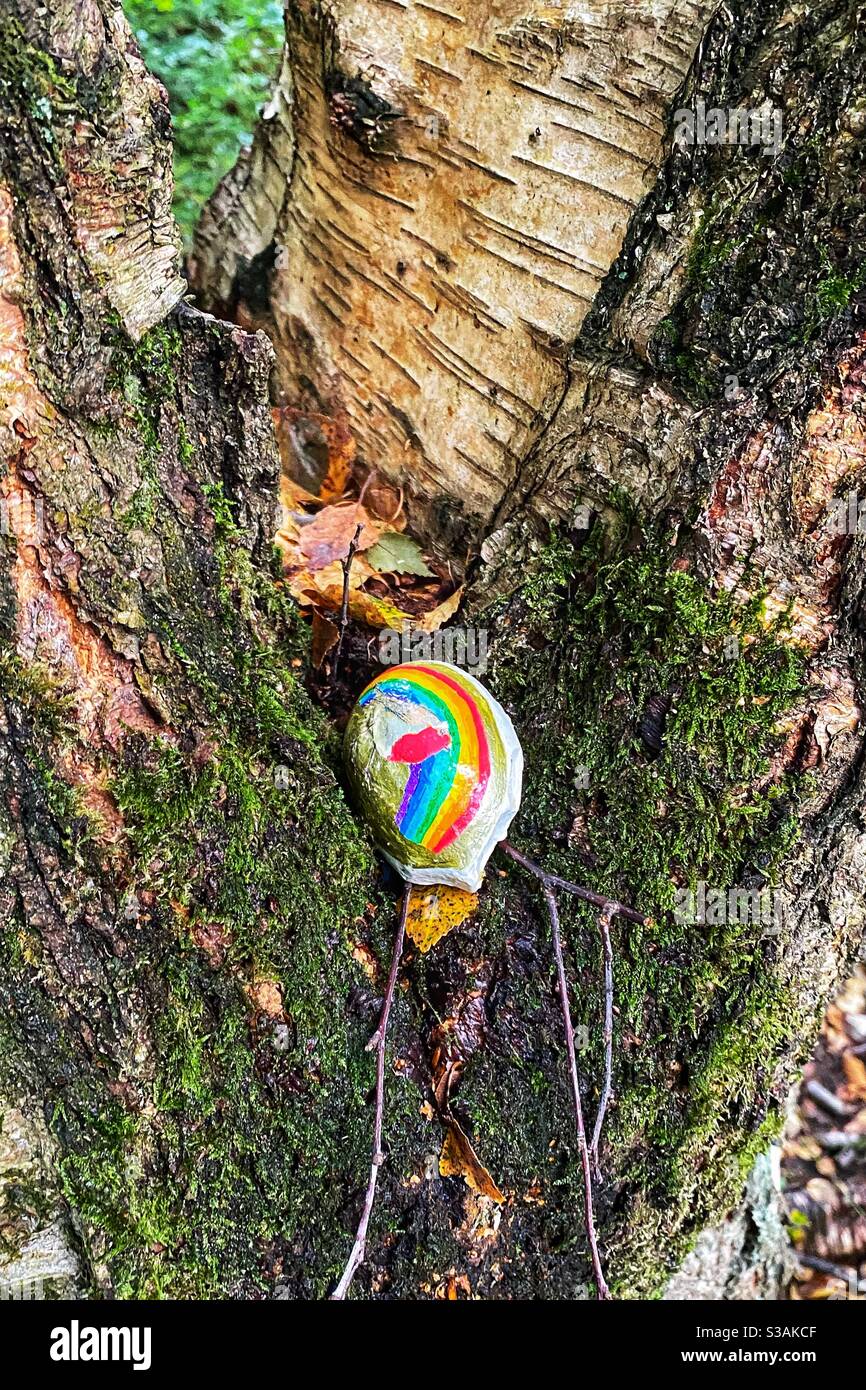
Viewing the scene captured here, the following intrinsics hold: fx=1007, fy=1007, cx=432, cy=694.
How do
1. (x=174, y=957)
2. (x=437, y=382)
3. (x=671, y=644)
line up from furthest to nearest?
(x=437, y=382) < (x=671, y=644) < (x=174, y=957)

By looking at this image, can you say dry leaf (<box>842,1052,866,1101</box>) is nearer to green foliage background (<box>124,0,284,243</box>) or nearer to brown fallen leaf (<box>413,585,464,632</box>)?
brown fallen leaf (<box>413,585,464,632</box>)

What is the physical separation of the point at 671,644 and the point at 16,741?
1119 mm

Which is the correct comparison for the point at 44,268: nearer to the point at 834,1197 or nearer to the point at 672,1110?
the point at 672,1110

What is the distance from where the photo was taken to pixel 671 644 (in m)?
1.84

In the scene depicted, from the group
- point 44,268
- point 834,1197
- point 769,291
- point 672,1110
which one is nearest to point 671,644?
point 769,291

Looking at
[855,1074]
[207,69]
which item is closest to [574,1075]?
[855,1074]

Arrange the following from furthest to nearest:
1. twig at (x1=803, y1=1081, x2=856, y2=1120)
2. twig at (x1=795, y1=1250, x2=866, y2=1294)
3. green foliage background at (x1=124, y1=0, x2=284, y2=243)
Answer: green foliage background at (x1=124, y1=0, x2=284, y2=243)
twig at (x1=803, y1=1081, x2=856, y2=1120)
twig at (x1=795, y1=1250, x2=866, y2=1294)

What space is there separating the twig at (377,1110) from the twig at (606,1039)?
369mm

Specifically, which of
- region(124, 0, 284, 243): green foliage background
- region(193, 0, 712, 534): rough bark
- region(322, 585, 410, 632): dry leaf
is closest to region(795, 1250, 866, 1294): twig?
region(322, 585, 410, 632): dry leaf

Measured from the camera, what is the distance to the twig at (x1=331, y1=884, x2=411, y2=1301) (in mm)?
1562

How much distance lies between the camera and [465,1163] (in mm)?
1817

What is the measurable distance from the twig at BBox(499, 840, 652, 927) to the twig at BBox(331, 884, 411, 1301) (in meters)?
0.22
